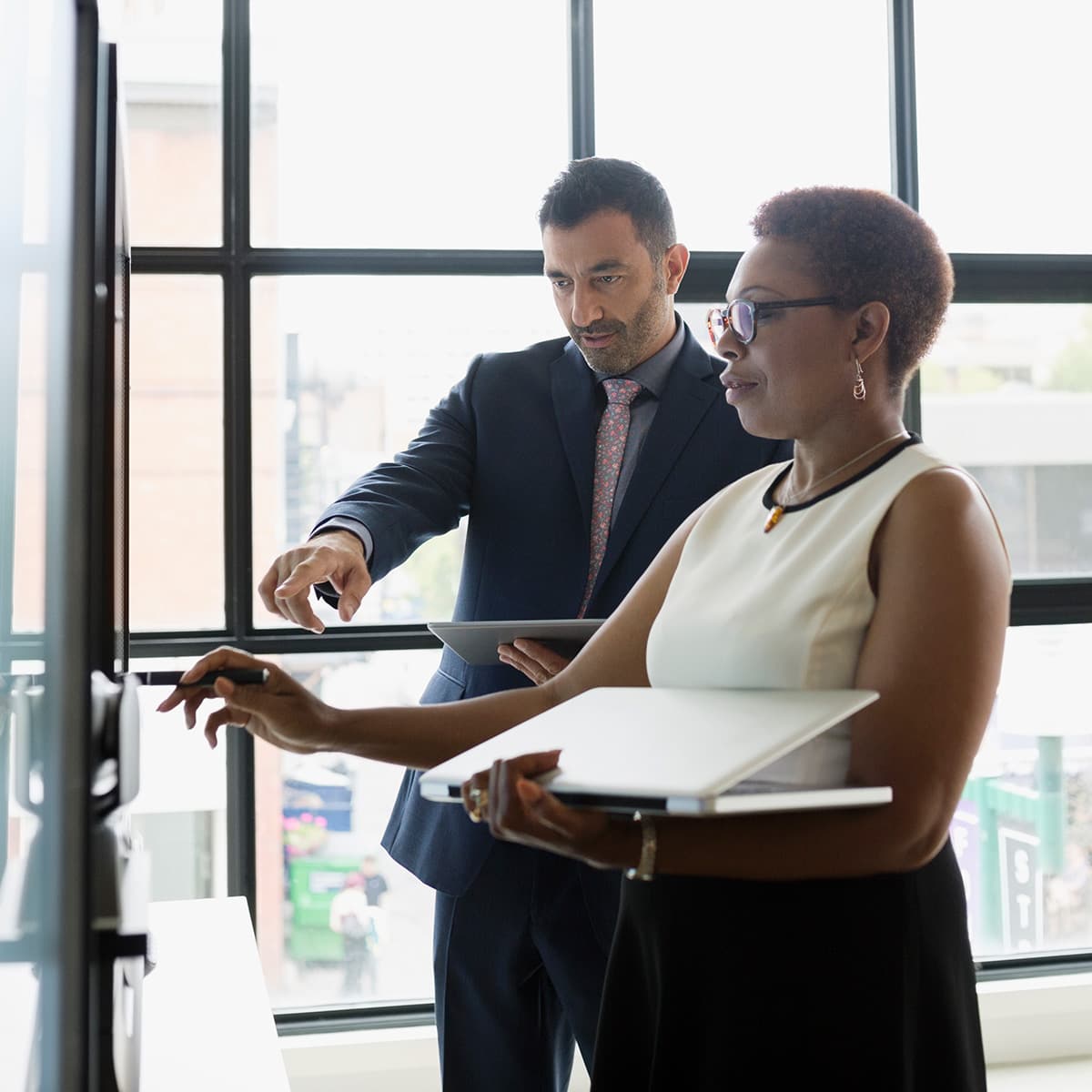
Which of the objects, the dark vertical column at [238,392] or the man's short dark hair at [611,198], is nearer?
the man's short dark hair at [611,198]

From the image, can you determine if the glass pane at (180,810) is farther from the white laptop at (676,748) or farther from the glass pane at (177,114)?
the white laptop at (676,748)

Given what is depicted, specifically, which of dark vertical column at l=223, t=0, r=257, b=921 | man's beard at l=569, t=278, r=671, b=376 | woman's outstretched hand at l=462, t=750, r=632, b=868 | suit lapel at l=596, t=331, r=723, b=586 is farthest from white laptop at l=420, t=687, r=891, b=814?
dark vertical column at l=223, t=0, r=257, b=921

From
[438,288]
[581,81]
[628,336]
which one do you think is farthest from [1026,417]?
[628,336]

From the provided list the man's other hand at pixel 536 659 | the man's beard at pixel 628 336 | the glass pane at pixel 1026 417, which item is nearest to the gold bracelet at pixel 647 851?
the man's other hand at pixel 536 659

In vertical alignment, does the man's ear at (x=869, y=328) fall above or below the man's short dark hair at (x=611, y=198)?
below

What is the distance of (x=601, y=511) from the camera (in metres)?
2.11

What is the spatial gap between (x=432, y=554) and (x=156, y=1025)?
5.91 feet

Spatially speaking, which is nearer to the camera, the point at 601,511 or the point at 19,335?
Answer: the point at 19,335

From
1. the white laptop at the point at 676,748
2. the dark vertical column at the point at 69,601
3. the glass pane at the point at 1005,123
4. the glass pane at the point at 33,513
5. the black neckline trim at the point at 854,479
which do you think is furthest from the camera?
the glass pane at the point at 1005,123

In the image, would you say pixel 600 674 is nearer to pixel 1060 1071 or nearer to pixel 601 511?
pixel 601 511

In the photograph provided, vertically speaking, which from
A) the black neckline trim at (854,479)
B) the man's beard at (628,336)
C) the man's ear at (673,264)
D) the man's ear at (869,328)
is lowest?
the black neckline trim at (854,479)

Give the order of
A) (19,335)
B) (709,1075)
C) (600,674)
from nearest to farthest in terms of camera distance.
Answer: (19,335), (709,1075), (600,674)

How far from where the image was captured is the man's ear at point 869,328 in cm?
130

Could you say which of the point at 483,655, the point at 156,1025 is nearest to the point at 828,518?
the point at 483,655
